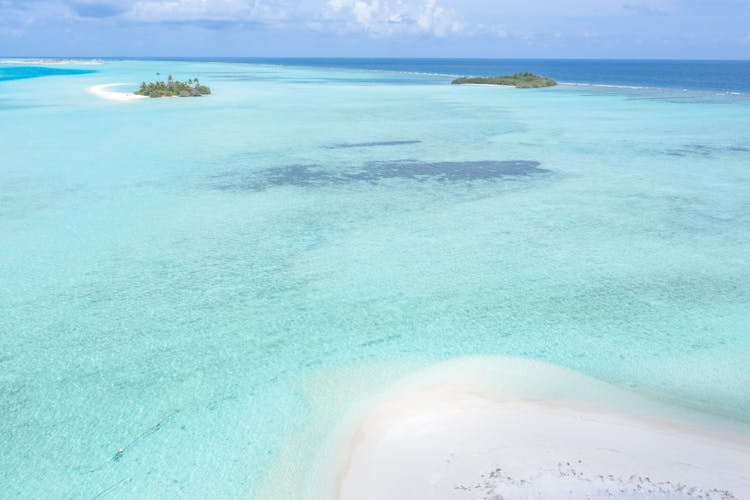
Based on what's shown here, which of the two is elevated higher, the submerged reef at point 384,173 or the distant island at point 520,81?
the distant island at point 520,81

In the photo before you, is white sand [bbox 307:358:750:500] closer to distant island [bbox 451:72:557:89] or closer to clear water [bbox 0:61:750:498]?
clear water [bbox 0:61:750:498]

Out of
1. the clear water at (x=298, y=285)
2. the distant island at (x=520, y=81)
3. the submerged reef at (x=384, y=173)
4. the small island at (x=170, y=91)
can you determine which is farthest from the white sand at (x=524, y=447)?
the distant island at (x=520, y=81)

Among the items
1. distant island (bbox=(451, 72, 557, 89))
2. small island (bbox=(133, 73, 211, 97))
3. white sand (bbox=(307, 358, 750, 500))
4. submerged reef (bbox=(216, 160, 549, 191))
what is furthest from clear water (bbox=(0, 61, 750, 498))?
distant island (bbox=(451, 72, 557, 89))

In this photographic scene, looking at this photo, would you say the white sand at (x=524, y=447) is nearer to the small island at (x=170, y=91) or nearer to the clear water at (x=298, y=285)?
the clear water at (x=298, y=285)

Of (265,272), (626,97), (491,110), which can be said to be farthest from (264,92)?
(265,272)

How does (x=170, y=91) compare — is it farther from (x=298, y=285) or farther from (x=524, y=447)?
(x=524, y=447)

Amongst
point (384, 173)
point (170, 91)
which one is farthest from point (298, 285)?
point (170, 91)
